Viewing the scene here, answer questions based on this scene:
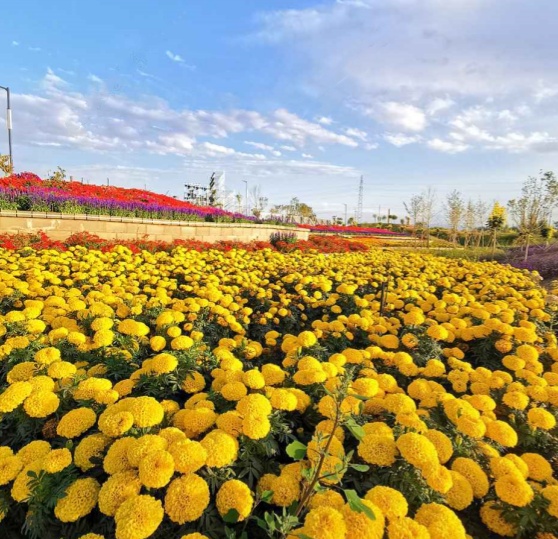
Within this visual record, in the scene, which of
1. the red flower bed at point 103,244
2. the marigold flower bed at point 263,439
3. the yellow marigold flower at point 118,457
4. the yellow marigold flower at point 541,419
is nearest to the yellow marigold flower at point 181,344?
the marigold flower bed at point 263,439

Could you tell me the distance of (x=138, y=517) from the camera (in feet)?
3.99

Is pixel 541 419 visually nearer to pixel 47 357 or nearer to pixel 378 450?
pixel 378 450


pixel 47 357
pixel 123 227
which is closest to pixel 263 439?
pixel 47 357

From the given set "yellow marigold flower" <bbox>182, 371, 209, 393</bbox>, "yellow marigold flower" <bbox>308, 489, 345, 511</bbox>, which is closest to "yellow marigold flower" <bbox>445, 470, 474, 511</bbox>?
"yellow marigold flower" <bbox>308, 489, 345, 511</bbox>

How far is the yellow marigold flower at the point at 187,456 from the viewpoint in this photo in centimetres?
139

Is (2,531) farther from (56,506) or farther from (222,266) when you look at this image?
(222,266)

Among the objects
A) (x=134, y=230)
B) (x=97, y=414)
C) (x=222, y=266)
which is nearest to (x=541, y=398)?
(x=97, y=414)

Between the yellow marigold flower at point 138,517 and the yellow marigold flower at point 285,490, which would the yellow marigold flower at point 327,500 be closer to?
the yellow marigold flower at point 285,490

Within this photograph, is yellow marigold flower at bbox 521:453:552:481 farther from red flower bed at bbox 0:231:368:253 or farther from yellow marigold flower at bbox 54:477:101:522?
red flower bed at bbox 0:231:368:253

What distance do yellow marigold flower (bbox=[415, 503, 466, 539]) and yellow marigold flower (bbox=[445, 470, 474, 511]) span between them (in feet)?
0.61

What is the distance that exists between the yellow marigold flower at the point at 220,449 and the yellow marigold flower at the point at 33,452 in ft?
2.53

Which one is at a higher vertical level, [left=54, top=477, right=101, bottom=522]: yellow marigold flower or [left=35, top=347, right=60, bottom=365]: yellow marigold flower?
[left=35, top=347, right=60, bottom=365]: yellow marigold flower

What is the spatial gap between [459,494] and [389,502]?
0.42m

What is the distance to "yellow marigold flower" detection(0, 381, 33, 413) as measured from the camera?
1771 mm
